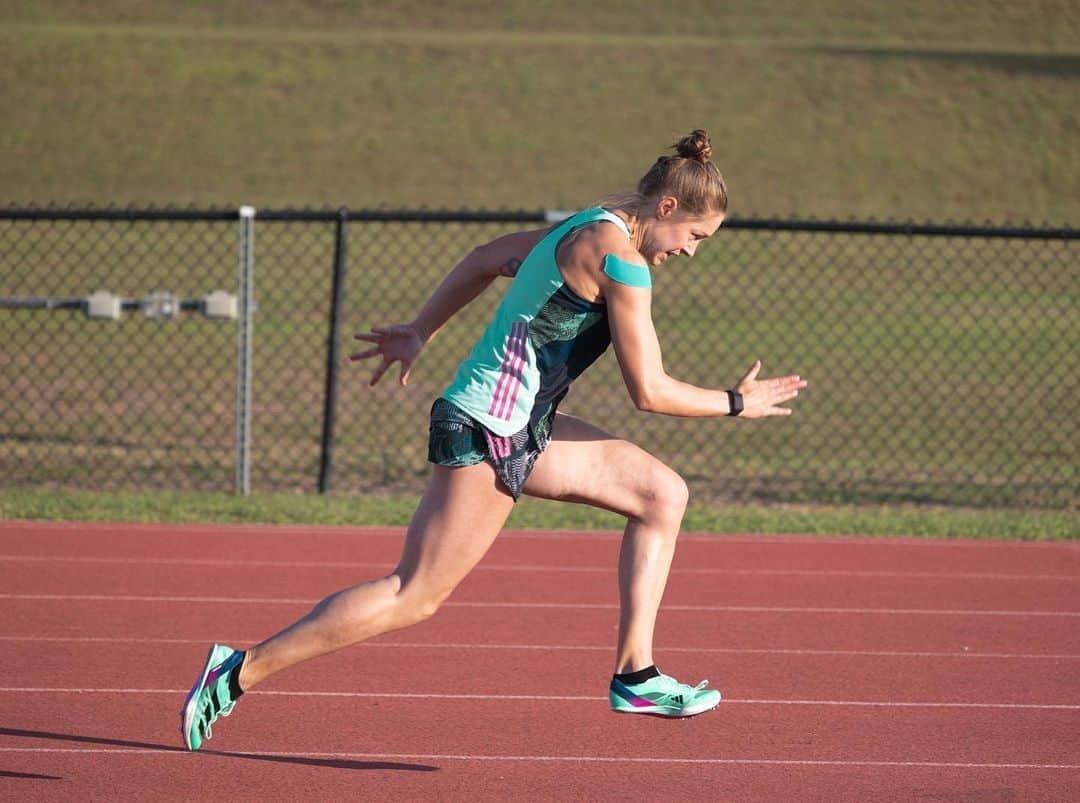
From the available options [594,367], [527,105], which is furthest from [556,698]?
[527,105]

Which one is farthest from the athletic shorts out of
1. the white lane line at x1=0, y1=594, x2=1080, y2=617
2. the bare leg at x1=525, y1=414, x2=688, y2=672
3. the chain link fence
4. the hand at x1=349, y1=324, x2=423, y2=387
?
the chain link fence

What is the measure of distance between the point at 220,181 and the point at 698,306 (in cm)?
1352

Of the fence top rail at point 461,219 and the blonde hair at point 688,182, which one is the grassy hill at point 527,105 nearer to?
the fence top rail at point 461,219

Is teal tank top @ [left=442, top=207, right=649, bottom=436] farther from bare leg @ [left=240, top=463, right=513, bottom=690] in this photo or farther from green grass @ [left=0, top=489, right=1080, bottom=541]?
green grass @ [left=0, top=489, right=1080, bottom=541]

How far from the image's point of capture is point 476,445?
4430 millimetres

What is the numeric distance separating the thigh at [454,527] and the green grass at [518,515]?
4193 mm

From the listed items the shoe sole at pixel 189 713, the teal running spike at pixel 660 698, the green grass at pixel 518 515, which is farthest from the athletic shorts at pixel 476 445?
the green grass at pixel 518 515

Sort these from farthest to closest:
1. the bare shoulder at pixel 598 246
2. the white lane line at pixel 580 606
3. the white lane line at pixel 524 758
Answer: the white lane line at pixel 580 606
the white lane line at pixel 524 758
the bare shoulder at pixel 598 246

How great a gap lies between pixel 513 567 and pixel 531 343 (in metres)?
3.43

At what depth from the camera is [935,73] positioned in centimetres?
3706

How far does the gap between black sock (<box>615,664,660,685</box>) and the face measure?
4.02ft

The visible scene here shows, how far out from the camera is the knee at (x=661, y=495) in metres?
4.63

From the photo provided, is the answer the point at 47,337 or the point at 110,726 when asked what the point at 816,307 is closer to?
the point at 47,337

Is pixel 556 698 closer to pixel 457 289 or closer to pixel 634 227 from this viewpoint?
pixel 457 289
